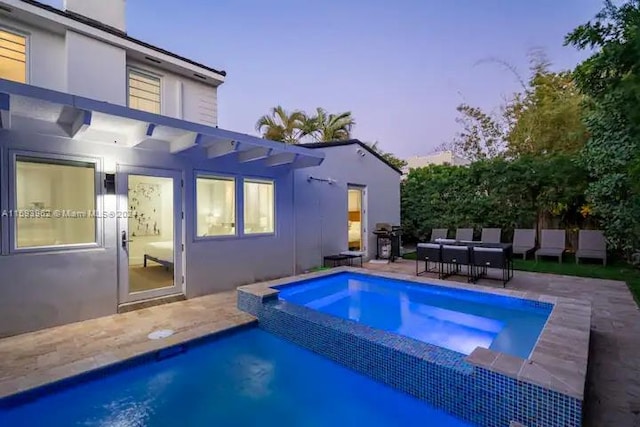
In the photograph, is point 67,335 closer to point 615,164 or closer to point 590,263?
point 615,164

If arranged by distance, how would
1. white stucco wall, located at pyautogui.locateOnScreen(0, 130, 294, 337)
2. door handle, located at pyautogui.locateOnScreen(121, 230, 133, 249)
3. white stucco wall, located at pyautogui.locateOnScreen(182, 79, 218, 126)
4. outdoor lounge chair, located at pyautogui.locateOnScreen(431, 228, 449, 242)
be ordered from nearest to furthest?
white stucco wall, located at pyautogui.locateOnScreen(0, 130, 294, 337) < door handle, located at pyautogui.locateOnScreen(121, 230, 133, 249) < white stucco wall, located at pyautogui.locateOnScreen(182, 79, 218, 126) < outdoor lounge chair, located at pyautogui.locateOnScreen(431, 228, 449, 242)

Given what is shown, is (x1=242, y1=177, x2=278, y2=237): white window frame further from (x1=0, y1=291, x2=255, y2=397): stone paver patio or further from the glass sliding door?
the glass sliding door

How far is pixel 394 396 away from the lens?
343 cm

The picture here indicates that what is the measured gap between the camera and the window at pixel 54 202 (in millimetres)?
4848

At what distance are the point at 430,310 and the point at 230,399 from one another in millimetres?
3865

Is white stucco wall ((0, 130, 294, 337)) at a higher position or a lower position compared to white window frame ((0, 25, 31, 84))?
lower

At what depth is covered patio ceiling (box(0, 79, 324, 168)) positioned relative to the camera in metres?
3.88

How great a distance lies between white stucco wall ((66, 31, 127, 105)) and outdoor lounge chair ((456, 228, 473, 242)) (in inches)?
420

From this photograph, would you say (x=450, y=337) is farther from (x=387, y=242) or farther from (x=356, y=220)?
(x=356, y=220)

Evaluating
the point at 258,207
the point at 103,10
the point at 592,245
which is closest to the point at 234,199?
the point at 258,207

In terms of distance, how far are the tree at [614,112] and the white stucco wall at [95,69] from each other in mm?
8579

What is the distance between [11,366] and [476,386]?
16.2 ft

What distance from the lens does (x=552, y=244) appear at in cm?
1049

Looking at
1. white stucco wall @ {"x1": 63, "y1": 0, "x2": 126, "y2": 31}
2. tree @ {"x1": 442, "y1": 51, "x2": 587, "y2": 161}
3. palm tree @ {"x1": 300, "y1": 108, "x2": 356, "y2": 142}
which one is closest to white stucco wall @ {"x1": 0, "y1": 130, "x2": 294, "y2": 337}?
white stucco wall @ {"x1": 63, "y1": 0, "x2": 126, "y2": 31}
